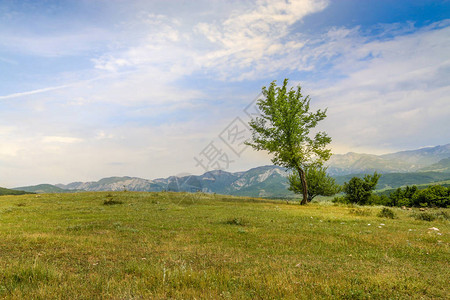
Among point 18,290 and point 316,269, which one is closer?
point 18,290

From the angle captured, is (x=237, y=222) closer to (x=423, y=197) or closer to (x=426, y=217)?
(x=426, y=217)

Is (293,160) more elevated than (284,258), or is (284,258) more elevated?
(293,160)

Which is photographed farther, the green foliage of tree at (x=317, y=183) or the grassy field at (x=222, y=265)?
the green foliage of tree at (x=317, y=183)

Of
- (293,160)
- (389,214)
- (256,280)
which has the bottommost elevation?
Result: (389,214)

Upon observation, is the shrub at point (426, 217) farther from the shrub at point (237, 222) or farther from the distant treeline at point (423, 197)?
the distant treeline at point (423, 197)

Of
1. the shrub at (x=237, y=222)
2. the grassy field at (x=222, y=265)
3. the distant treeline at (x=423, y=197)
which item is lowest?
the distant treeline at (x=423, y=197)

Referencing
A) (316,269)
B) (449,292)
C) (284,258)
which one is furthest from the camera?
(284,258)

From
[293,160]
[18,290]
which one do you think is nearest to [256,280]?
[18,290]

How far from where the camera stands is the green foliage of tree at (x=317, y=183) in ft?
181

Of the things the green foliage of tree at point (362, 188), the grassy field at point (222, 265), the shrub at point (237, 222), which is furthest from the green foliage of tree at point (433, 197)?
the shrub at point (237, 222)

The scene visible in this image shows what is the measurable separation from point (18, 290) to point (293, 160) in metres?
38.6

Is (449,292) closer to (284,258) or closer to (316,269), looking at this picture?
(316,269)

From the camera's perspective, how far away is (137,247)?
10.6 metres

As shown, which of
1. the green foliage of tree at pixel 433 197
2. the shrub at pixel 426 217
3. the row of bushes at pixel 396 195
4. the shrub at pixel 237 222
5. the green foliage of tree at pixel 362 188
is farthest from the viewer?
the green foliage of tree at pixel 362 188
